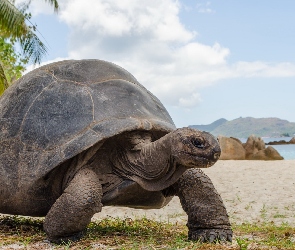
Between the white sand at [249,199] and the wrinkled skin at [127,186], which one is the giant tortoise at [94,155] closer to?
the wrinkled skin at [127,186]

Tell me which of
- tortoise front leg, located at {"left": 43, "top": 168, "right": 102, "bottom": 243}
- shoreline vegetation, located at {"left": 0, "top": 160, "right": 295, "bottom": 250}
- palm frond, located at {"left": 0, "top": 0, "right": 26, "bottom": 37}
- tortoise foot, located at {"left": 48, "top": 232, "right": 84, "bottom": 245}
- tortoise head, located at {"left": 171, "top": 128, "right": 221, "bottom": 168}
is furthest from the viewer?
palm frond, located at {"left": 0, "top": 0, "right": 26, "bottom": 37}

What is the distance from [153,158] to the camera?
4012mm

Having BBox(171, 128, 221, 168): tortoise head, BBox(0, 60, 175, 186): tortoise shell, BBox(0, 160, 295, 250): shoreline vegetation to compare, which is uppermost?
BBox(0, 60, 175, 186): tortoise shell

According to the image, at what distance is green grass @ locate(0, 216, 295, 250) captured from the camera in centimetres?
402

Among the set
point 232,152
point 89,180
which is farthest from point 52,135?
point 232,152

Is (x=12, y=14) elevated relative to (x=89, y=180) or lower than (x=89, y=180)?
elevated

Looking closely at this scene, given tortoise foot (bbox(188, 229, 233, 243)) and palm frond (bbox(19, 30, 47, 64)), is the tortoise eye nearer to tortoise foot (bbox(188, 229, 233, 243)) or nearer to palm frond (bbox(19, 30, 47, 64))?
tortoise foot (bbox(188, 229, 233, 243))

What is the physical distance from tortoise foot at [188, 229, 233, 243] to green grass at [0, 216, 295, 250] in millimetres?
88

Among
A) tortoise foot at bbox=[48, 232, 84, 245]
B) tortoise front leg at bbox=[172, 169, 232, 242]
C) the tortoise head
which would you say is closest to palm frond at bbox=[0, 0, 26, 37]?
tortoise foot at bbox=[48, 232, 84, 245]

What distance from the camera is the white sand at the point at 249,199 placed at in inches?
312

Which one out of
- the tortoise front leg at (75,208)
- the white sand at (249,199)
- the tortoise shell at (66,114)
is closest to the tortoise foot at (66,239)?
the tortoise front leg at (75,208)

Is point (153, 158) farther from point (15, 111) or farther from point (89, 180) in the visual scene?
point (15, 111)

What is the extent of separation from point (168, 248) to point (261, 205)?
5502 mm

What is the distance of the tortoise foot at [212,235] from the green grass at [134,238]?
0.29ft
